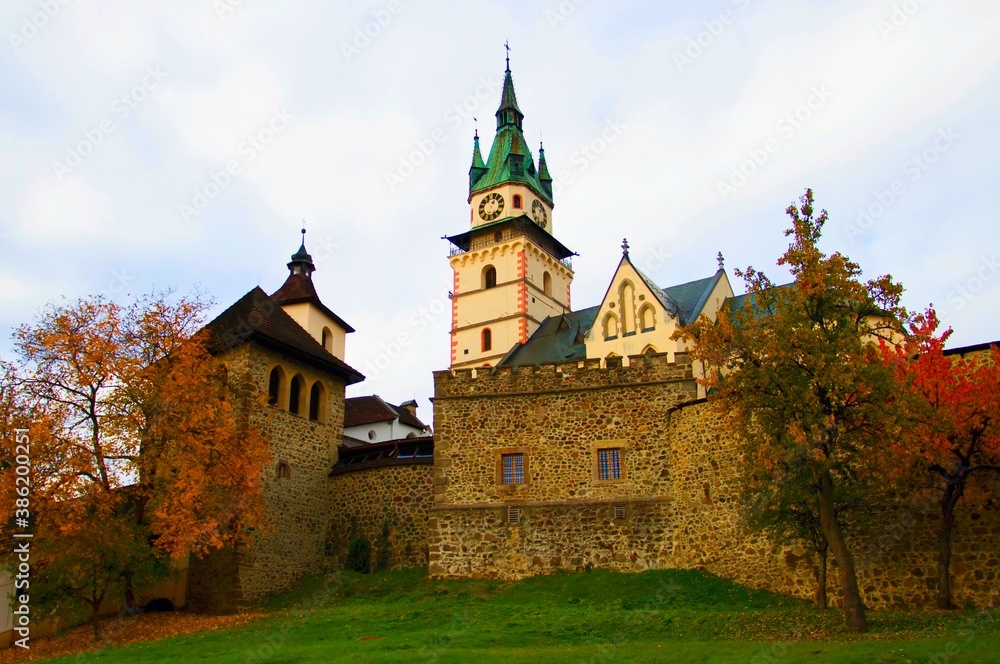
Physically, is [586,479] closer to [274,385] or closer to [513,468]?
[513,468]

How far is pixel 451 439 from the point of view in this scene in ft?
90.3

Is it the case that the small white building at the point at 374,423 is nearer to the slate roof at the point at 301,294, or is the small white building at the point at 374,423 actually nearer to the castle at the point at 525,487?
the slate roof at the point at 301,294

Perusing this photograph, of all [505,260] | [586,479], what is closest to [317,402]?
[586,479]

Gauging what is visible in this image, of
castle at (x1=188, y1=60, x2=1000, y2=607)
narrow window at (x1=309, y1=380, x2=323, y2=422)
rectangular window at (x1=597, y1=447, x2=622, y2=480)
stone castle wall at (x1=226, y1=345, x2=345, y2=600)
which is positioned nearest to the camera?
castle at (x1=188, y1=60, x2=1000, y2=607)

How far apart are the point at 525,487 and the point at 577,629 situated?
27.7ft

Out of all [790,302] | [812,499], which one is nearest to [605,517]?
[812,499]

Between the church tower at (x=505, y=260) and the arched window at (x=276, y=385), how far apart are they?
1057 inches

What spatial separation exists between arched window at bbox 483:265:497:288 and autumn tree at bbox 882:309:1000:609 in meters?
43.0

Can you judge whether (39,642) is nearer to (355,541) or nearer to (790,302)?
(355,541)

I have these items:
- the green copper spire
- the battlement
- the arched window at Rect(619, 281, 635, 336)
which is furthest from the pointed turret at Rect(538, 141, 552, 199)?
the battlement

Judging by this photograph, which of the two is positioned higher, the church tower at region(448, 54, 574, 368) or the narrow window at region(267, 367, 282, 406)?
the church tower at region(448, 54, 574, 368)

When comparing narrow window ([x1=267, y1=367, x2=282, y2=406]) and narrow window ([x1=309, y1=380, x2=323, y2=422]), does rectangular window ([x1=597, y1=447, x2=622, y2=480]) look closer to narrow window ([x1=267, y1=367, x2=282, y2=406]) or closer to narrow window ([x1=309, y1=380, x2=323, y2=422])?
narrow window ([x1=309, y1=380, x2=323, y2=422])

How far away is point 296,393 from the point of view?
31.8 metres

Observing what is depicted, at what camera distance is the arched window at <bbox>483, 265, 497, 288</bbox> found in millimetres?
60997
